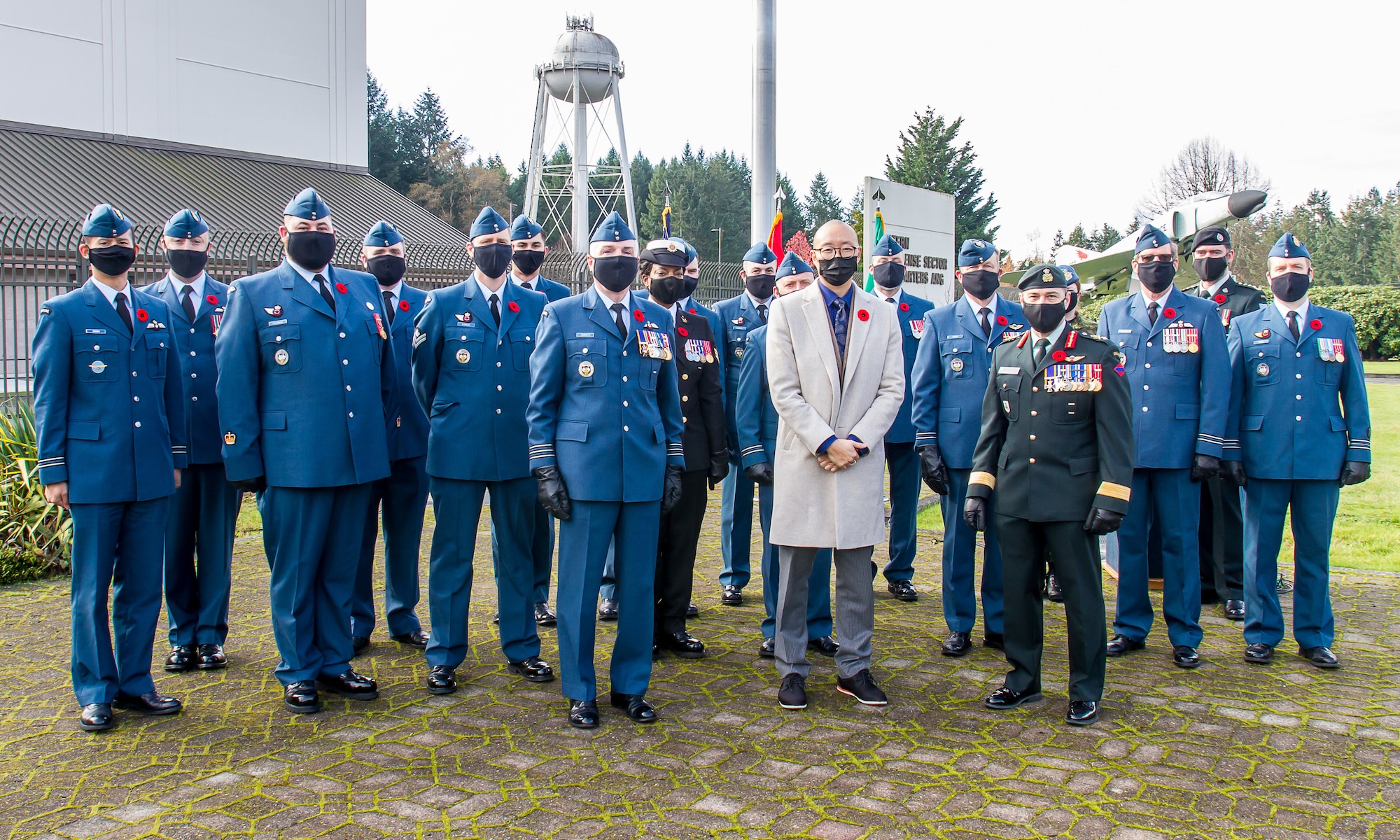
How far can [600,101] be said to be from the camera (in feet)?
136

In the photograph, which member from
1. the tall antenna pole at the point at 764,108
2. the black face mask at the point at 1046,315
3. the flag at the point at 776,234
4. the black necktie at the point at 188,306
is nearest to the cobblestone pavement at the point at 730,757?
the black face mask at the point at 1046,315

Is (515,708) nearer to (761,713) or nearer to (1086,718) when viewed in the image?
(761,713)

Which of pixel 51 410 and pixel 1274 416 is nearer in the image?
pixel 51 410

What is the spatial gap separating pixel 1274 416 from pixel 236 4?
86.9 feet

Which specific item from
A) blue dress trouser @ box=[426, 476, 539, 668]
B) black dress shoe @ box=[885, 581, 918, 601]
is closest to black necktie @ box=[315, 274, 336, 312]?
blue dress trouser @ box=[426, 476, 539, 668]

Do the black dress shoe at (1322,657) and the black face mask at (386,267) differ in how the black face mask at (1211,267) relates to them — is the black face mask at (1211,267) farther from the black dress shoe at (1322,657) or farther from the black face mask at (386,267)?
the black face mask at (386,267)

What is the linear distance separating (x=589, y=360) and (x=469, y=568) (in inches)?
54.4

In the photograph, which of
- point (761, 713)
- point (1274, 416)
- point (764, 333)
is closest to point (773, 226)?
point (764, 333)

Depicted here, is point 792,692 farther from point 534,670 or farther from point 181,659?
point 181,659

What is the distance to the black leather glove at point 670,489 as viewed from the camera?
504cm

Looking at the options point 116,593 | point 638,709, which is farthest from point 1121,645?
point 116,593

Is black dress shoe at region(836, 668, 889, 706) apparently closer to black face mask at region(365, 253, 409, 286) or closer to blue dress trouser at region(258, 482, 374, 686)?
blue dress trouser at region(258, 482, 374, 686)

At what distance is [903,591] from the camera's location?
7277 mm

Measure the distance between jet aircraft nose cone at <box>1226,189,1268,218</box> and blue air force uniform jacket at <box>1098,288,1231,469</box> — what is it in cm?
887
